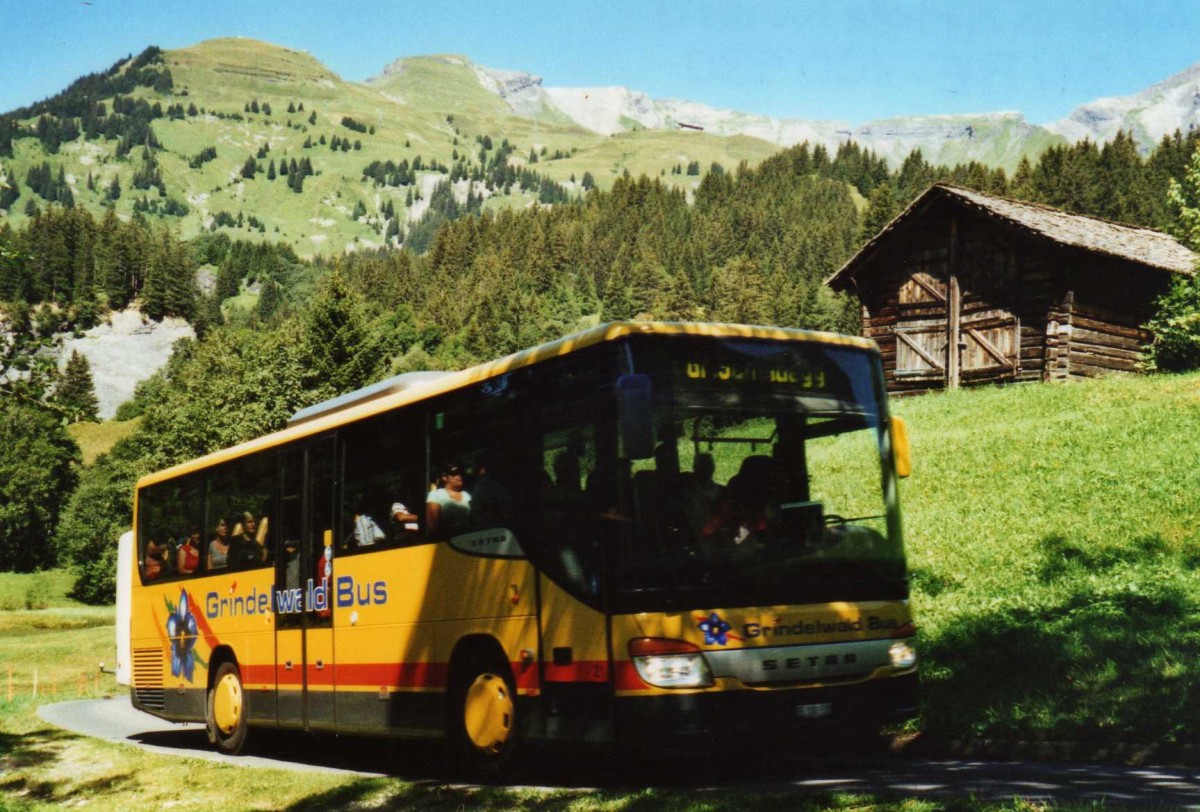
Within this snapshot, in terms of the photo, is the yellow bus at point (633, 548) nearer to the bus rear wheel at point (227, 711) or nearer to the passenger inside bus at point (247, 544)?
the passenger inside bus at point (247, 544)

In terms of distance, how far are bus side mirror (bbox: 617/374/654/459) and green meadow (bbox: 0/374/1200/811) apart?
2.32 metres

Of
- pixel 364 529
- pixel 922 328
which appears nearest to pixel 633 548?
pixel 364 529

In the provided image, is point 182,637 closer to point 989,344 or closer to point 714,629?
point 714,629

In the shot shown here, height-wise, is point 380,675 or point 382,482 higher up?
point 382,482

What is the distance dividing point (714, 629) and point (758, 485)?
3.62 ft

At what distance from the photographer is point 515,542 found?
9633 mm

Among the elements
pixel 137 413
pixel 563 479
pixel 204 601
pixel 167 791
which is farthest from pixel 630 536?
pixel 137 413

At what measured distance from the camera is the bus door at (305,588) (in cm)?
1253

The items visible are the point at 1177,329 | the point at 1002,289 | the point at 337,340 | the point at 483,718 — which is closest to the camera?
the point at 483,718

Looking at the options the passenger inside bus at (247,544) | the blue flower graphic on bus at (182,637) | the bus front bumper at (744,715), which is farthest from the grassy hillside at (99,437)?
the bus front bumper at (744,715)

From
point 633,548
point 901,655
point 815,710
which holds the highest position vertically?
point 633,548

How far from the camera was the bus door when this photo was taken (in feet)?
41.1

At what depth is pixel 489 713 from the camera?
391 inches

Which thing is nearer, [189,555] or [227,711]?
[227,711]
